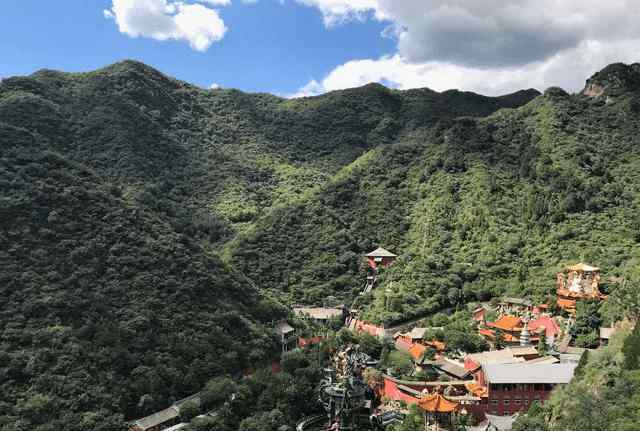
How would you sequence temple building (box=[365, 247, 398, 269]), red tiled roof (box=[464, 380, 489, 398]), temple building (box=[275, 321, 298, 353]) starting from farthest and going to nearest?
temple building (box=[365, 247, 398, 269]) → temple building (box=[275, 321, 298, 353]) → red tiled roof (box=[464, 380, 489, 398])

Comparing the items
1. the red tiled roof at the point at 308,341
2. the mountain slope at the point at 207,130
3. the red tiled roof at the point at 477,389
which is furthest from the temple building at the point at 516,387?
Answer: the mountain slope at the point at 207,130

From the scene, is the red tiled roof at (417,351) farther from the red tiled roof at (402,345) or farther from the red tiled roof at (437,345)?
the red tiled roof at (402,345)

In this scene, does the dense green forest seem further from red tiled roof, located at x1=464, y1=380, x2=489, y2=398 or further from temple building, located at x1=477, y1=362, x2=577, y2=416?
temple building, located at x1=477, y1=362, x2=577, y2=416

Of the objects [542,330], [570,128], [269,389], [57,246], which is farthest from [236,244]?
[570,128]

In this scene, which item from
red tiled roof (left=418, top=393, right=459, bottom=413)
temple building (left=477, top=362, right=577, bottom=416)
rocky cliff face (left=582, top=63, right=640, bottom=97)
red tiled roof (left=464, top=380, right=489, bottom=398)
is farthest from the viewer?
rocky cliff face (left=582, top=63, right=640, bottom=97)

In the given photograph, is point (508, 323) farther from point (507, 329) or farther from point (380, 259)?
point (380, 259)

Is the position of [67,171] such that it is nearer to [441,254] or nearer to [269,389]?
[269,389]

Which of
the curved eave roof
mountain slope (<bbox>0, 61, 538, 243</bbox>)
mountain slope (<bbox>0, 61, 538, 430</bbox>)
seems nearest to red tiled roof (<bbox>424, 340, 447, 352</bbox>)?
mountain slope (<bbox>0, 61, 538, 430</bbox>)

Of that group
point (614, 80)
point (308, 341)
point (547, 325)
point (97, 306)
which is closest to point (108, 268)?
point (97, 306)
